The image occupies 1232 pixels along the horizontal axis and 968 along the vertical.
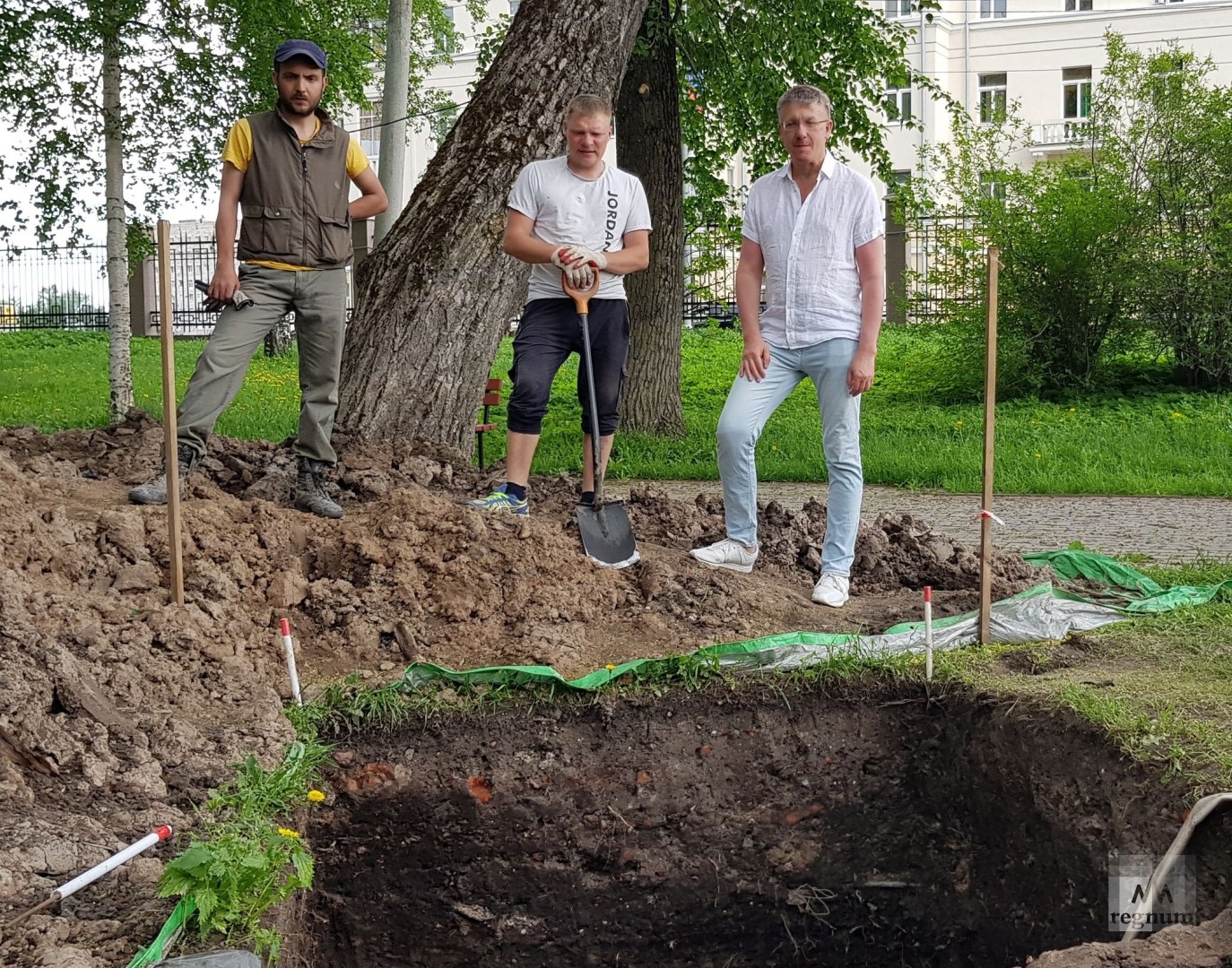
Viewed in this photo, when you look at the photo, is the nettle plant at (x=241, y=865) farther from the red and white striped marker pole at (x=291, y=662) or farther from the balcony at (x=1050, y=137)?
the balcony at (x=1050, y=137)

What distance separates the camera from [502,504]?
605 cm

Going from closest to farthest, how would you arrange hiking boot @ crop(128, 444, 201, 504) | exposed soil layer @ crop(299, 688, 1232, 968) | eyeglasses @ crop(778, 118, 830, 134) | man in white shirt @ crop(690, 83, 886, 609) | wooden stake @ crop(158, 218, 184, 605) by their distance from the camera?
exposed soil layer @ crop(299, 688, 1232, 968) → wooden stake @ crop(158, 218, 184, 605) → eyeglasses @ crop(778, 118, 830, 134) → man in white shirt @ crop(690, 83, 886, 609) → hiking boot @ crop(128, 444, 201, 504)

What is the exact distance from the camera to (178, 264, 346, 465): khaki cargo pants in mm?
5879

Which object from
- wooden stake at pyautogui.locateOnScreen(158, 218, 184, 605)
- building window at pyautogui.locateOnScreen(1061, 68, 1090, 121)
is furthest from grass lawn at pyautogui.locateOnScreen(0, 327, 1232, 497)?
building window at pyautogui.locateOnScreen(1061, 68, 1090, 121)

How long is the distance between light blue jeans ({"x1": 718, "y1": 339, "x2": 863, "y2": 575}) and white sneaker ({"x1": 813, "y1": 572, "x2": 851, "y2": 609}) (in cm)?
4

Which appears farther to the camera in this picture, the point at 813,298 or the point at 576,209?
the point at 576,209

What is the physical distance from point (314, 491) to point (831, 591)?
8.12ft

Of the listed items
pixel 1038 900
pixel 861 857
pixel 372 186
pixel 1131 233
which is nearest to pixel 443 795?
pixel 861 857

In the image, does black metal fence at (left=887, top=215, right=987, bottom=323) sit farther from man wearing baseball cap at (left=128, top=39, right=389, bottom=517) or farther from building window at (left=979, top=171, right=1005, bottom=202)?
man wearing baseball cap at (left=128, top=39, right=389, bottom=517)

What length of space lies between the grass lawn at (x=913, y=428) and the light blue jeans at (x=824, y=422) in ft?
14.1

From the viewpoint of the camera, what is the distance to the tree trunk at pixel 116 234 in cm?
1131

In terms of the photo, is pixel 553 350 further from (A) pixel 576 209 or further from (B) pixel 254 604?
(B) pixel 254 604

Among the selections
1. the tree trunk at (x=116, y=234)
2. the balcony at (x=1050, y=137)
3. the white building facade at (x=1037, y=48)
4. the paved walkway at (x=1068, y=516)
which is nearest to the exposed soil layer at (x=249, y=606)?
the paved walkway at (x=1068, y=516)

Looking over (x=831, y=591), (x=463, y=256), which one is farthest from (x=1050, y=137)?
(x=831, y=591)
